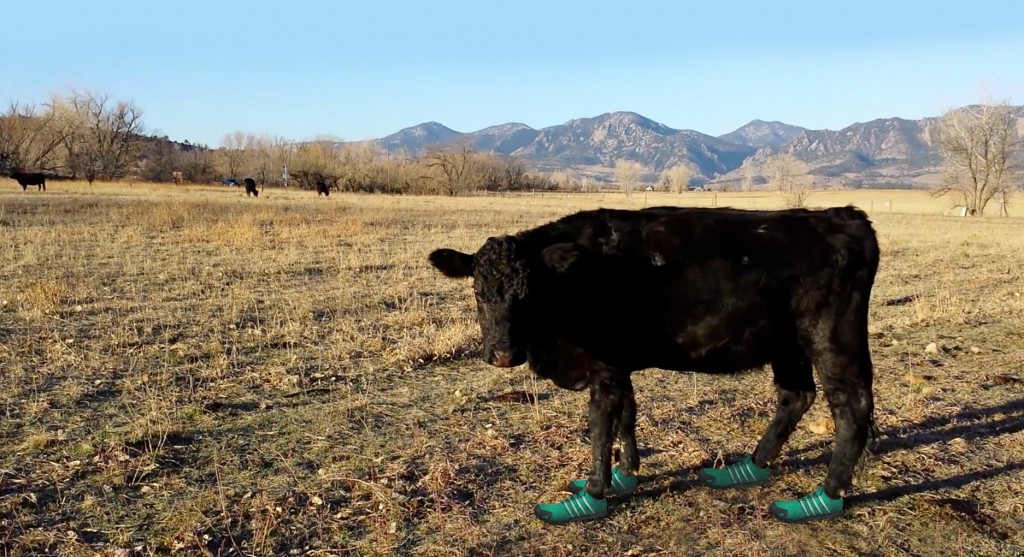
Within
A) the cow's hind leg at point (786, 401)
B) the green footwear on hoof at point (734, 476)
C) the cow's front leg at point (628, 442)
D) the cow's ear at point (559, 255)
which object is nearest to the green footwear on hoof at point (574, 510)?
the cow's front leg at point (628, 442)

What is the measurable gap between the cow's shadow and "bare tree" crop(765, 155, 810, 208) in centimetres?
5647

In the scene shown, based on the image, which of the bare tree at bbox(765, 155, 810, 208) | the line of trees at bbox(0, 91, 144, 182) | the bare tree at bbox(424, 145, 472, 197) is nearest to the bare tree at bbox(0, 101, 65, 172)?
the line of trees at bbox(0, 91, 144, 182)

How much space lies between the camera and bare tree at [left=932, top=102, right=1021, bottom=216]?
56.1 meters

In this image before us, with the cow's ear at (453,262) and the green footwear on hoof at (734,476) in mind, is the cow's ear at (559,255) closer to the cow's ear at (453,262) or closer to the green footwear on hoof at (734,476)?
the cow's ear at (453,262)

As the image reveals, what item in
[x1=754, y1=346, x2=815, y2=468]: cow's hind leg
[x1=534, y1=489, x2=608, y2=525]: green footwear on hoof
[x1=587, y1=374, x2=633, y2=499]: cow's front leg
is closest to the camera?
[x1=534, y1=489, x2=608, y2=525]: green footwear on hoof

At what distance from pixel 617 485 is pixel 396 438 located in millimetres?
1832

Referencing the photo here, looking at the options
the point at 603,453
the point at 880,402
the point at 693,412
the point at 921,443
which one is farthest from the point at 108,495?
the point at 880,402

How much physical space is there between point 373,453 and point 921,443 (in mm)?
4258

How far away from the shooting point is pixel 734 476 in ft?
16.3

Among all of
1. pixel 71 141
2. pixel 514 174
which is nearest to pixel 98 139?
pixel 71 141

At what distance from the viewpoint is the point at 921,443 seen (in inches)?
223

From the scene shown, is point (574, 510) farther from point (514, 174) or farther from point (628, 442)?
point (514, 174)

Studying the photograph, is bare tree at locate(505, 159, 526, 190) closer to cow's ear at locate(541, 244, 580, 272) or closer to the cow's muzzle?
cow's ear at locate(541, 244, 580, 272)

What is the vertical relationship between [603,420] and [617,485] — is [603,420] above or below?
above
